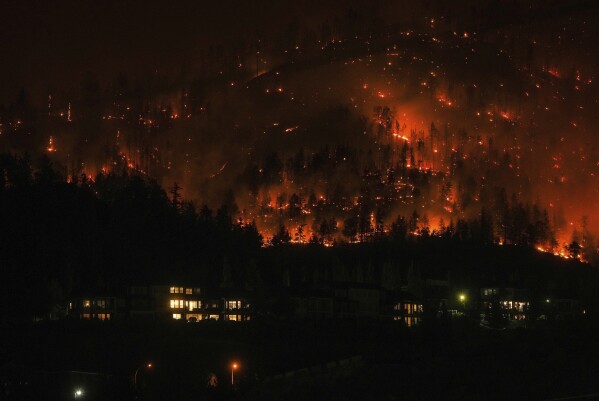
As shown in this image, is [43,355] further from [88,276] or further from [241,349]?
[88,276]

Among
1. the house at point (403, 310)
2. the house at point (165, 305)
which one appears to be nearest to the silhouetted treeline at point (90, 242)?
the house at point (165, 305)

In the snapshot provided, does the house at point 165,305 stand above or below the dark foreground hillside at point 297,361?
above

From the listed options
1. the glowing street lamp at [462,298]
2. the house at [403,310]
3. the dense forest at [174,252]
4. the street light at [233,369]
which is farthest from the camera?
the glowing street lamp at [462,298]

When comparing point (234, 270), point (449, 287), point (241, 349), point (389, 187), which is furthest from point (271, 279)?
point (389, 187)

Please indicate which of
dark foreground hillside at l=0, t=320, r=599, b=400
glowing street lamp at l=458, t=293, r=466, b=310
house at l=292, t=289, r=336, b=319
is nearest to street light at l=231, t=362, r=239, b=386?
dark foreground hillside at l=0, t=320, r=599, b=400

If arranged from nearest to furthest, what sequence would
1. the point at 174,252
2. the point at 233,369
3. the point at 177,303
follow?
the point at 233,369, the point at 177,303, the point at 174,252

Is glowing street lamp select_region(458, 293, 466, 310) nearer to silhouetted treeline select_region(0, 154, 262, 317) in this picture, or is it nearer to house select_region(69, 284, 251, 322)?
house select_region(69, 284, 251, 322)

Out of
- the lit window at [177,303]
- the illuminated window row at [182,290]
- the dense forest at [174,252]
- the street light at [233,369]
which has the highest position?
the dense forest at [174,252]

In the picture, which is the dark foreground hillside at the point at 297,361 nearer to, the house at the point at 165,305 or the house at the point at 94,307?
the house at the point at 94,307

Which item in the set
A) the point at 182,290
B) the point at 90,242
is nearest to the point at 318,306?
the point at 182,290

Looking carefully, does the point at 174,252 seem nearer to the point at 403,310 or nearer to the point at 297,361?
the point at 403,310

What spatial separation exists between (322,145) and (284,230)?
3736cm

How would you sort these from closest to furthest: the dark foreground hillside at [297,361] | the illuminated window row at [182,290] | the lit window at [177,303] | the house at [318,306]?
the dark foreground hillside at [297,361]
the house at [318,306]
the lit window at [177,303]
the illuminated window row at [182,290]

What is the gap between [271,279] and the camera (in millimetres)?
86250
